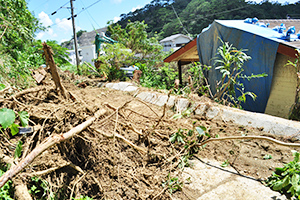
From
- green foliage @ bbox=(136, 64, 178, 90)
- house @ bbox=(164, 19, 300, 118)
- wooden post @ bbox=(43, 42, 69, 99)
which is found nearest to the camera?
wooden post @ bbox=(43, 42, 69, 99)

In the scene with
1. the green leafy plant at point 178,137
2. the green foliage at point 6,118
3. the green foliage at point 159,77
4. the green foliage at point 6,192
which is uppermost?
the green foliage at point 6,118

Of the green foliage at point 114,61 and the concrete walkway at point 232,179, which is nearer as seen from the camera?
the concrete walkway at point 232,179

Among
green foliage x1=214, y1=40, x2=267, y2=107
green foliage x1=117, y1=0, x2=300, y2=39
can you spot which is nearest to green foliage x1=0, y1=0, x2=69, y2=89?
green foliage x1=214, y1=40, x2=267, y2=107

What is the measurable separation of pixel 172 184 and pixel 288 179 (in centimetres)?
108

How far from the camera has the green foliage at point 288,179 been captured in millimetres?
1602

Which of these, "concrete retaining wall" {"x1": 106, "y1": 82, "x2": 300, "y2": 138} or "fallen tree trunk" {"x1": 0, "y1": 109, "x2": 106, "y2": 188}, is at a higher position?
"fallen tree trunk" {"x1": 0, "y1": 109, "x2": 106, "y2": 188}

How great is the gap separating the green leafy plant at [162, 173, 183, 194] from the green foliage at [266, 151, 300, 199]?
0.89 m

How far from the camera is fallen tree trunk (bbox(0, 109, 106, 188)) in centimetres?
137

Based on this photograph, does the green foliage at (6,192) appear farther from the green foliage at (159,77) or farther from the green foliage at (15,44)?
the green foliage at (159,77)

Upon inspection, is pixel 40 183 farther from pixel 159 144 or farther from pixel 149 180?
pixel 159 144

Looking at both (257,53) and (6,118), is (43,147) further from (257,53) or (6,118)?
(257,53)

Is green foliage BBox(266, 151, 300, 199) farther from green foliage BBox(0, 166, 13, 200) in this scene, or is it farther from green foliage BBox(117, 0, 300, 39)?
green foliage BBox(117, 0, 300, 39)

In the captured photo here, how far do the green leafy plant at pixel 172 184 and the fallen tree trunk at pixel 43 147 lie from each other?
3.59 feet

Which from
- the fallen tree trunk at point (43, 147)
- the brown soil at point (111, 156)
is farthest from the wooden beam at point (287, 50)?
the fallen tree trunk at point (43, 147)
